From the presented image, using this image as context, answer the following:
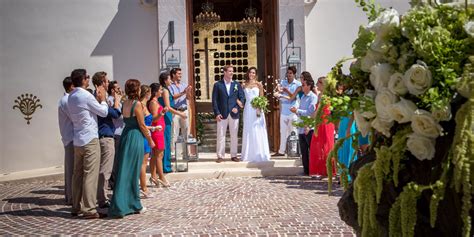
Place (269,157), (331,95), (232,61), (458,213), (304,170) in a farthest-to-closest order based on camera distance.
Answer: (232,61), (269,157), (304,170), (331,95), (458,213)

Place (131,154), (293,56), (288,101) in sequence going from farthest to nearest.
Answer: (293,56) → (288,101) → (131,154)

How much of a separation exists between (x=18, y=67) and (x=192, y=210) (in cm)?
682

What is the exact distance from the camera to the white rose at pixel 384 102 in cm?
214

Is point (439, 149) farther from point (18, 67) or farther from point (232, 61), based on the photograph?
point (232, 61)

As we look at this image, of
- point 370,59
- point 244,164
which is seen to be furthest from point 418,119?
point 244,164

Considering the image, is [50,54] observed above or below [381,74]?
above

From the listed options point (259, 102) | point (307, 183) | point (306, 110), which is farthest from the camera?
point (259, 102)

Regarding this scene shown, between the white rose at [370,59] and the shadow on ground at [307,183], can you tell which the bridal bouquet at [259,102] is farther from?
the white rose at [370,59]

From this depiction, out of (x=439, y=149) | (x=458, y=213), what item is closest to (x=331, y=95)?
(x=439, y=149)

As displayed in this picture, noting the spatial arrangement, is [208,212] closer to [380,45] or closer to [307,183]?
[307,183]

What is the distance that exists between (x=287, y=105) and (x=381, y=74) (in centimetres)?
994

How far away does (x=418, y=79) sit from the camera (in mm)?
2068

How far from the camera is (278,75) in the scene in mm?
12859

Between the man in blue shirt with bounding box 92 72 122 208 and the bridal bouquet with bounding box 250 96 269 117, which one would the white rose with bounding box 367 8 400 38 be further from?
the bridal bouquet with bounding box 250 96 269 117
